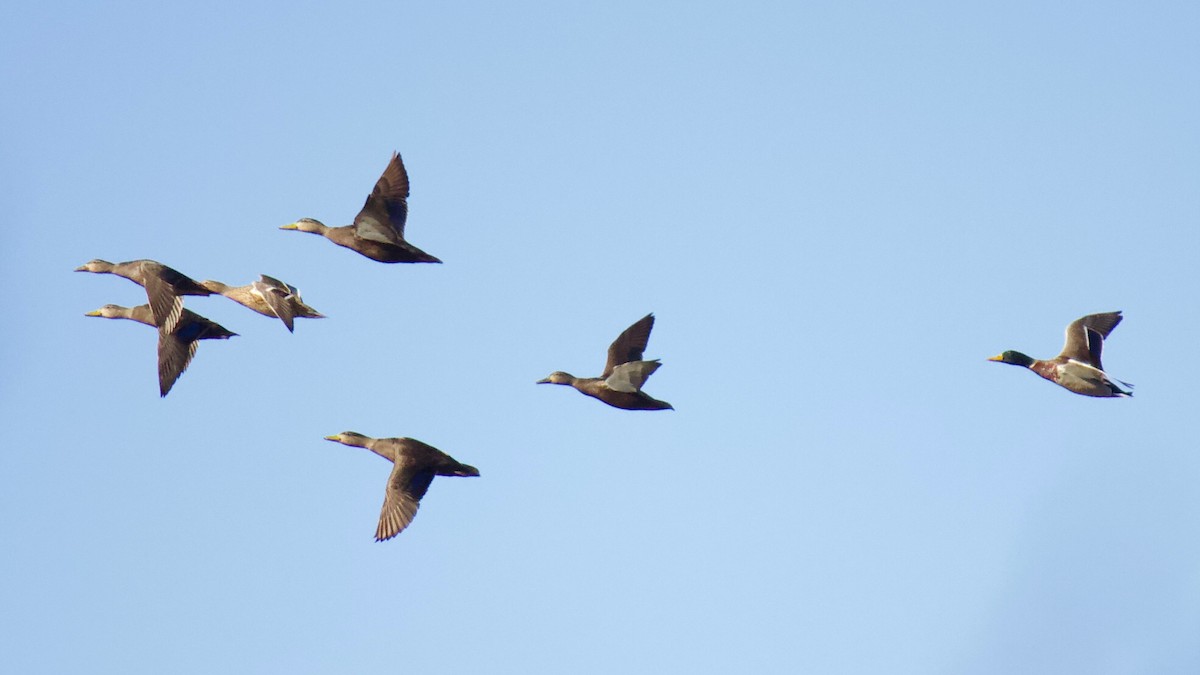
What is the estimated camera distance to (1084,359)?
105 feet

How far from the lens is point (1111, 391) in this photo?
31.4m

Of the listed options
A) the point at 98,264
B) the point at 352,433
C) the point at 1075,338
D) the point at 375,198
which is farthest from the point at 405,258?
the point at 1075,338

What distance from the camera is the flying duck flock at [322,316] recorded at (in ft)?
99.1

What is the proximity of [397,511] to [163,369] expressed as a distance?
5714 millimetres

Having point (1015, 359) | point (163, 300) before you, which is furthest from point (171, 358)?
point (1015, 359)

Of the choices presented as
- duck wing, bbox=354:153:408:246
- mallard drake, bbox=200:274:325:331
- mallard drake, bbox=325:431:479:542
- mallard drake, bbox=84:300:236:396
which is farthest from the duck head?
mallard drake, bbox=84:300:236:396

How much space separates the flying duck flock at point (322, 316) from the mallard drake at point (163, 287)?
0.06 feet

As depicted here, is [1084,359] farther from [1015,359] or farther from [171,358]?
[171,358]

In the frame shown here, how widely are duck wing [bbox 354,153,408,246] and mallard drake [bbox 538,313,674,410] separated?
13.6ft

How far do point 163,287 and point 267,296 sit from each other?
6.20 feet

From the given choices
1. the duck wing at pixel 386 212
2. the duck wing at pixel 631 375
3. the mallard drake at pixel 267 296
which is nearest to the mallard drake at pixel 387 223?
the duck wing at pixel 386 212

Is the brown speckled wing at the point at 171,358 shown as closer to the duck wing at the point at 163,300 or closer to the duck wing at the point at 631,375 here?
the duck wing at the point at 163,300

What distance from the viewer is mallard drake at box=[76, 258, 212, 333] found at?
3164cm

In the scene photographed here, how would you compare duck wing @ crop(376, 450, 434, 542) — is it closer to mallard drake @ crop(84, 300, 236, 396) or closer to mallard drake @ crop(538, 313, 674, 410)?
mallard drake @ crop(538, 313, 674, 410)
